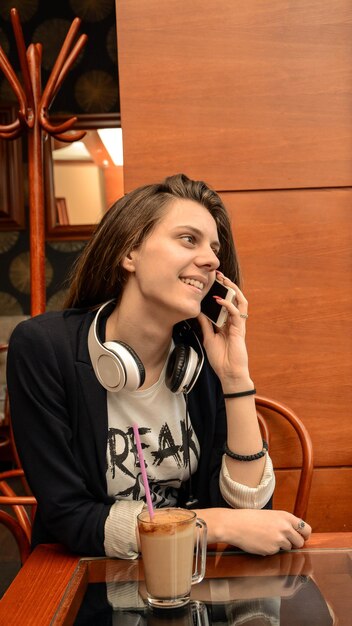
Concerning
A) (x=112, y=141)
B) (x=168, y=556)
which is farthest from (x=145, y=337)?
(x=112, y=141)

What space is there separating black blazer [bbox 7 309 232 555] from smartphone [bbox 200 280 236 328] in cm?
17

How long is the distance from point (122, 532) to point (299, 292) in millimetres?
1123

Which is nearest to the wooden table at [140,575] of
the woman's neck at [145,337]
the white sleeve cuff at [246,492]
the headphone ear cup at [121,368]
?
the white sleeve cuff at [246,492]

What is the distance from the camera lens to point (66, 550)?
1169mm

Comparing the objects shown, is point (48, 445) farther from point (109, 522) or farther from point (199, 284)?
point (199, 284)

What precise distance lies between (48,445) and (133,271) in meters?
0.40

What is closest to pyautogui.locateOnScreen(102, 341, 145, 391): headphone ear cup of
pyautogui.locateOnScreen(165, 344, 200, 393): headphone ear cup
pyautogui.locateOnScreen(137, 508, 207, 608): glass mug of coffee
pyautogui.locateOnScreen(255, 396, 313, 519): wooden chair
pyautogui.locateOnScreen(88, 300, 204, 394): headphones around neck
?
pyautogui.locateOnScreen(88, 300, 204, 394): headphones around neck

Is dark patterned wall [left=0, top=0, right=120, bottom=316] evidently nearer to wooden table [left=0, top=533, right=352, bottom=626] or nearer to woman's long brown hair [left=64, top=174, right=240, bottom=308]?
woman's long brown hair [left=64, top=174, right=240, bottom=308]

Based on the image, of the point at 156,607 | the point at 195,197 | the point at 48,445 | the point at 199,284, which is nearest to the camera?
the point at 156,607

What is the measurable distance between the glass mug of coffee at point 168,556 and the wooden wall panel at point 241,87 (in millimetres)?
1295

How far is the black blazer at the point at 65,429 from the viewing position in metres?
1.24

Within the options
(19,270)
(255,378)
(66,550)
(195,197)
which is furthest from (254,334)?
(19,270)

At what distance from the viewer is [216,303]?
60.3 inches

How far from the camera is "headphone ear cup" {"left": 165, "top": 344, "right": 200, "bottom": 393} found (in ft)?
4.51
